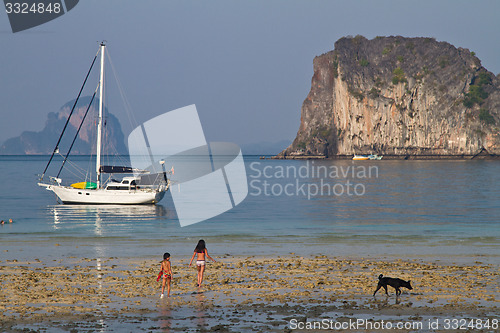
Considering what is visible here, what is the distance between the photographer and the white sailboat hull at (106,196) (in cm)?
5712

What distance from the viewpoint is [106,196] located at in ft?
187

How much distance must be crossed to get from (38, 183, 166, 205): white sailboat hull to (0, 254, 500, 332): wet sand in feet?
108

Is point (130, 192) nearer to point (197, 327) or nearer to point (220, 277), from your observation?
point (220, 277)

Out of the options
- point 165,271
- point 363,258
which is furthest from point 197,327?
point 363,258

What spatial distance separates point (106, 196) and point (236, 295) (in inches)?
1648

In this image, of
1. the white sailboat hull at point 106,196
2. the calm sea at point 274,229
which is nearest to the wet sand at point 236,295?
the calm sea at point 274,229

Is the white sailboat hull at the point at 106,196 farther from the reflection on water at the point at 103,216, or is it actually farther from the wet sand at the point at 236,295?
the wet sand at the point at 236,295

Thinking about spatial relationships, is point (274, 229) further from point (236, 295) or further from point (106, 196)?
point (106, 196)

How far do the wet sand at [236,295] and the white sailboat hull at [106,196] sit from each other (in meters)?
32.9

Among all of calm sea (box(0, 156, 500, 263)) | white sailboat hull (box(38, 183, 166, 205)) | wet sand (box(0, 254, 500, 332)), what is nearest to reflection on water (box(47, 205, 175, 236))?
calm sea (box(0, 156, 500, 263))

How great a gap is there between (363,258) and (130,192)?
119 ft

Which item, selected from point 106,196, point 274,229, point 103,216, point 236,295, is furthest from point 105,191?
point 236,295

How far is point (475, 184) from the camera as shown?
92.0m

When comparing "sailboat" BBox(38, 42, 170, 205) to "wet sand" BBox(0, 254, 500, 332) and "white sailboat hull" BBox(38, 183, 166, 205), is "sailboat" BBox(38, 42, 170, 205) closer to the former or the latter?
"white sailboat hull" BBox(38, 183, 166, 205)
